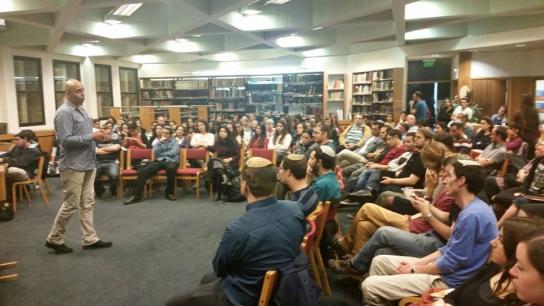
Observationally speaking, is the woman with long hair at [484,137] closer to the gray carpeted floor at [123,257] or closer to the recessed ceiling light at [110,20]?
the gray carpeted floor at [123,257]

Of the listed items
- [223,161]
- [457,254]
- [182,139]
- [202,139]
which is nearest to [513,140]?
[457,254]

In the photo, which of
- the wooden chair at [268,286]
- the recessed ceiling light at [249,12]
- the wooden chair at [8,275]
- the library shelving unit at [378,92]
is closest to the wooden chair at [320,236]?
the wooden chair at [268,286]

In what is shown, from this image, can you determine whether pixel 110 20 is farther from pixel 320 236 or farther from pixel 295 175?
pixel 320 236

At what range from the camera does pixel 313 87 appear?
13547mm

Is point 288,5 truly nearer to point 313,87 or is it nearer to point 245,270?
point 313,87

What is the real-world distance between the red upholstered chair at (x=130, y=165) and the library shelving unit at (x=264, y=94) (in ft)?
23.1

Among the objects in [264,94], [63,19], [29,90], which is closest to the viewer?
A: [63,19]

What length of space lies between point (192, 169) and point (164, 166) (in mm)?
468

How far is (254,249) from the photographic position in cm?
Result: 201

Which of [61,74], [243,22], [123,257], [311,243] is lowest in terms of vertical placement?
[123,257]

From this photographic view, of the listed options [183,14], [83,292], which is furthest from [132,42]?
[83,292]

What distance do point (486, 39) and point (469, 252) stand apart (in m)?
9.47

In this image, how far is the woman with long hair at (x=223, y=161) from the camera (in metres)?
6.72

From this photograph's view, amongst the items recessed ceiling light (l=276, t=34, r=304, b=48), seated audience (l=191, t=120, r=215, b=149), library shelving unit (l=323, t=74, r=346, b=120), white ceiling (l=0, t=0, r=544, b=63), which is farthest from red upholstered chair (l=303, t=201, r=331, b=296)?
library shelving unit (l=323, t=74, r=346, b=120)
